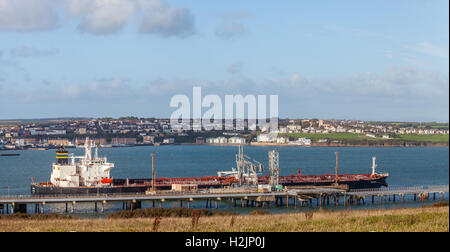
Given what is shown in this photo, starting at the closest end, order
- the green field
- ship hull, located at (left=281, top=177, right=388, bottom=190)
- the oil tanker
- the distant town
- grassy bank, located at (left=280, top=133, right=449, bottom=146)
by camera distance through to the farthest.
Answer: the oil tanker < ship hull, located at (left=281, top=177, right=388, bottom=190) < the distant town < grassy bank, located at (left=280, top=133, right=449, bottom=146) < the green field

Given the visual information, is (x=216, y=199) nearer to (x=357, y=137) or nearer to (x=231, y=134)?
(x=231, y=134)

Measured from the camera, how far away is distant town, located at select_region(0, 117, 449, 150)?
132500 millimetres

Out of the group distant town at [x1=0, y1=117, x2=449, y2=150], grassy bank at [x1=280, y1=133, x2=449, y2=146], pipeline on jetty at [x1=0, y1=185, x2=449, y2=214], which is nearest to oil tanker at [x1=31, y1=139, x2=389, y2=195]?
pipeline on jetty at [x1=0, y1=185, x2=449, y2=214]

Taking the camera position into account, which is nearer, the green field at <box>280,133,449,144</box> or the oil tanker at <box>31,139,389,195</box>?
the oil tanker at <box>31,139,389,195</box>

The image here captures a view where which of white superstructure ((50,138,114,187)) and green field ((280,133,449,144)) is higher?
white superstructure ((50,138,114,187))

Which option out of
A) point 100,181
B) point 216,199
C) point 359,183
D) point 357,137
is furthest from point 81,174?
point 357,137

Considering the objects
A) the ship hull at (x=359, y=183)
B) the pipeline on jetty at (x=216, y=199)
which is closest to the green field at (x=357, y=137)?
the ship hull at (x=359, y=183)

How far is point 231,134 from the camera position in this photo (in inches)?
6112

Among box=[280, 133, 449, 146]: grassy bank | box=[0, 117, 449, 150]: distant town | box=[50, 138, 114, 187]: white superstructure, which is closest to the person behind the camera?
box=[50, 138, 114, 187]: white superstructure

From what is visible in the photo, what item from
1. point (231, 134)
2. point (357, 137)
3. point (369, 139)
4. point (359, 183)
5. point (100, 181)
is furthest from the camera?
point (369, 139)

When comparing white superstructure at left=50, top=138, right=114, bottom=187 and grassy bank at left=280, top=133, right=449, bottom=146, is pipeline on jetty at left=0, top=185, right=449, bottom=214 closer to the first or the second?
white superstructure at left=50, top=138, right=114, bottom=187

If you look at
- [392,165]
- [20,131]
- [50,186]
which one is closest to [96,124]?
[20,131]

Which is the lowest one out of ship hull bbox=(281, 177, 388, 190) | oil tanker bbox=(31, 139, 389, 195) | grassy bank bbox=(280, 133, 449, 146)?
grassy bank bbox=(280, 133, 449, 146)
